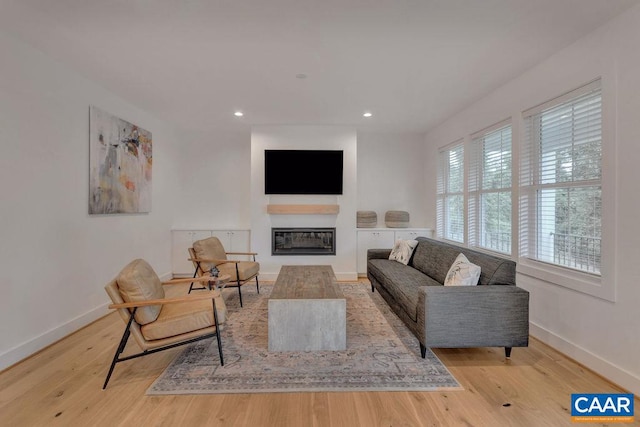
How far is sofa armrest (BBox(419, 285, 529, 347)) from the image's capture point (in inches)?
97.9

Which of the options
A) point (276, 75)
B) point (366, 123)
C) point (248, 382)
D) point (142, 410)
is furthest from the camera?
point (366, 123)

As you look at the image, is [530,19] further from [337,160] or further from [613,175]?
[337,160]

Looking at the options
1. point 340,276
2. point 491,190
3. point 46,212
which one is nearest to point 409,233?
point 340,276

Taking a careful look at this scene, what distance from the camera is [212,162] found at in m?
5.86

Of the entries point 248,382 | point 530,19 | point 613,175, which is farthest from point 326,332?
point 530,19

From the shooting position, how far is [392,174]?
6047 millimetres

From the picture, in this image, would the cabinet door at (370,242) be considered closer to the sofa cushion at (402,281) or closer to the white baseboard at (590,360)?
the sofa cushion at (402,281)

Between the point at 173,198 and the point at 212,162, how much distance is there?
3.23 ft

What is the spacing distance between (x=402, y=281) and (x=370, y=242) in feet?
6.81

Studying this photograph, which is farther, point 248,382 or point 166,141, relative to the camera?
point 166,141

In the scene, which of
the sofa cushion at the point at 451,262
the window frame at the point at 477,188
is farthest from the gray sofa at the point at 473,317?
the window frame at the point at 477,188

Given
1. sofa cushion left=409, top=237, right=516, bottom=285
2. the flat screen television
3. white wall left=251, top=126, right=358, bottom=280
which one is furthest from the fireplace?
sofa cushion left=409, top=237, right=516, bottom=285

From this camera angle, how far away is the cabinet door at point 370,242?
18.0 ft

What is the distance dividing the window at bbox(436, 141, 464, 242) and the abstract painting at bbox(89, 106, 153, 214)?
482cm
